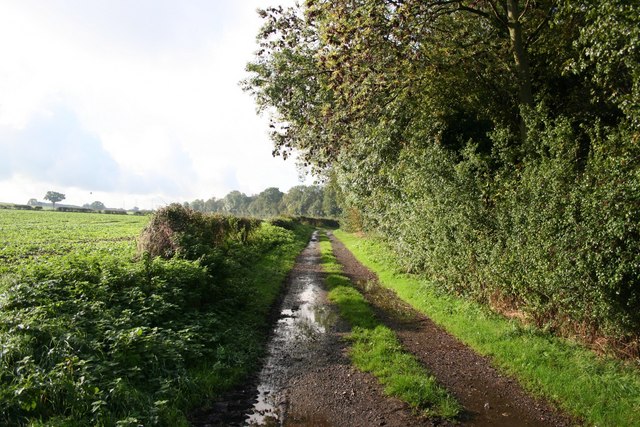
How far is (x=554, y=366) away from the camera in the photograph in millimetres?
7094

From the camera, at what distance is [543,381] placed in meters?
6.80

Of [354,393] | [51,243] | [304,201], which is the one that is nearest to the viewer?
[354,393]

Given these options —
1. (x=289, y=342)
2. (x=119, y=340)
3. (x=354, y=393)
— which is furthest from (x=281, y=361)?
(x=119, y=340)

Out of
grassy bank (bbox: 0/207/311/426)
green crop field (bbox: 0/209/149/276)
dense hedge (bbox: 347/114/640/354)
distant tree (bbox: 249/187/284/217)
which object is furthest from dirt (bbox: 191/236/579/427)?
distant tree (bbox: 249/187/284/217)

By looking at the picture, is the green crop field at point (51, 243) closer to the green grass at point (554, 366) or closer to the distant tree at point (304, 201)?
the green grass at point (554, 366)

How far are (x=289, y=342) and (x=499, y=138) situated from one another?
7557 mm

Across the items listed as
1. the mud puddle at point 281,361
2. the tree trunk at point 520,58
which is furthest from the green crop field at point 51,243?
the tree trunk at point 520,58

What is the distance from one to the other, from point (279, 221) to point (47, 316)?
145 ft

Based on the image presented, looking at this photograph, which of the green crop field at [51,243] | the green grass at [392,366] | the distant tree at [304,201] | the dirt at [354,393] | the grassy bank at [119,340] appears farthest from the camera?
the distant tree at [304,201]

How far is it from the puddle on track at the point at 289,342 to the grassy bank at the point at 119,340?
519 millimetres

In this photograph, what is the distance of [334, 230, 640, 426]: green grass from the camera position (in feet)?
19.2

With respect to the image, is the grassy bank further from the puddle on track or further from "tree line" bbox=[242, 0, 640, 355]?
"tree line" bbox=[242, 0, 640, 355]

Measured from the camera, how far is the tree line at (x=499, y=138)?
22.4 feet

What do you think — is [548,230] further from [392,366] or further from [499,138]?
[392,366]
